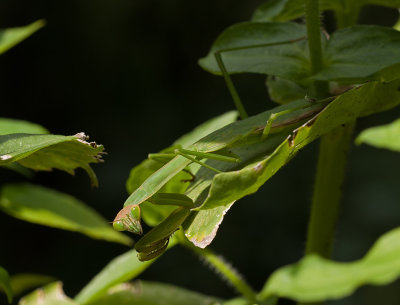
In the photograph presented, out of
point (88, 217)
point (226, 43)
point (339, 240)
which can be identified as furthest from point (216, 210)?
point (339, 240)

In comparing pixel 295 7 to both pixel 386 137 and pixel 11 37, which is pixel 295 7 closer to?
pixel 386 137

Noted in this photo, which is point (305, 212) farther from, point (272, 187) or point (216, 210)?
point (216, 210)

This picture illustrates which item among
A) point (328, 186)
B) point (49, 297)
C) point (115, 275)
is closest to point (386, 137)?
point (328, 186)

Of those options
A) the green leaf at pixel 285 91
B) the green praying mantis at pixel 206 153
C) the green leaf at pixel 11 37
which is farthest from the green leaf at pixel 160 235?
the green leaf at pixel 11 37

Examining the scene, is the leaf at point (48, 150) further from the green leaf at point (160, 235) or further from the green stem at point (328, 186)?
the green stem at point (328, 186)

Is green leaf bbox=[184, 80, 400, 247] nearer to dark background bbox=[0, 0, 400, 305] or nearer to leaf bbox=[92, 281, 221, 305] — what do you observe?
leaf bbox=[92, 281, 221, 305]

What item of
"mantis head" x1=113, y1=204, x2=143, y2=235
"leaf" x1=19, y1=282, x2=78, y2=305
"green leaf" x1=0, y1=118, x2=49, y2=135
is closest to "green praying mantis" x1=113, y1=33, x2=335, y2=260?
"mantis head" x1=113, y1=204, x2=143, y2=235

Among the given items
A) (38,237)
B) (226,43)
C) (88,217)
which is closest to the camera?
(226,43)
